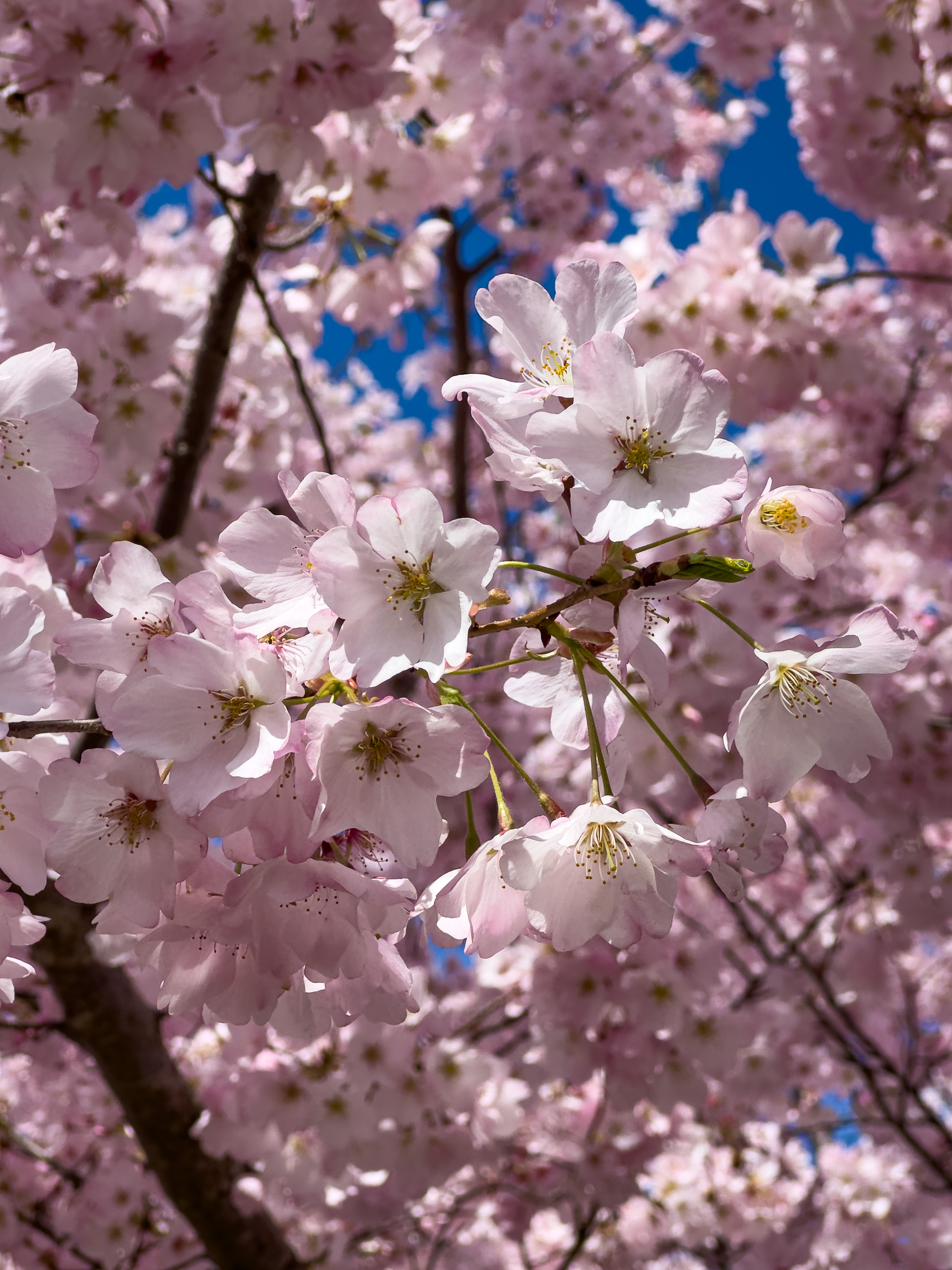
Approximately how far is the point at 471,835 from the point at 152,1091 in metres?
1.97

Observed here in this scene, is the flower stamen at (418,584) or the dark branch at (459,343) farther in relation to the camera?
the dark branch at (459,343)

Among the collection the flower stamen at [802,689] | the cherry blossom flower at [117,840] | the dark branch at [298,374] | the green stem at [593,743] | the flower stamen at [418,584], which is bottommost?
the cherry blossom flower at [117,840]

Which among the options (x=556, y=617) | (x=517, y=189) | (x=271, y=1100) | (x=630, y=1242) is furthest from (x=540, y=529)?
(x=556, y=617)

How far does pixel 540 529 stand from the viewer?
8.78 metres

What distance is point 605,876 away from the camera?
122cm

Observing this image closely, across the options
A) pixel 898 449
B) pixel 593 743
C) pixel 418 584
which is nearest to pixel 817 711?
pixel 593 743

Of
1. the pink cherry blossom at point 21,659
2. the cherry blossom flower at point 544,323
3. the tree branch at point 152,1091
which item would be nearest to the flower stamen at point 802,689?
the cherry blossom flower at point 544,323

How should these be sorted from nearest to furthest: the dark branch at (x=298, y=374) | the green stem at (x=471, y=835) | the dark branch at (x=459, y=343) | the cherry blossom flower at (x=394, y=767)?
the cherry blossom flower at (x=394, y=767)
the green stem at (x=471, y=835)
the dark branch at (x=298, y=374)
the dark branch at (x=459, y=343)

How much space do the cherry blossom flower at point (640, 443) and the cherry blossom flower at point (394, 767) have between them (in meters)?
0.27

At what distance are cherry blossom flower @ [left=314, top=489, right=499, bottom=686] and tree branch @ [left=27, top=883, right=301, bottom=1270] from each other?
76.4 inches

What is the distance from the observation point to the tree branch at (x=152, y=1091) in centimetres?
265

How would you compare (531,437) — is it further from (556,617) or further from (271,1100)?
(271,1100)

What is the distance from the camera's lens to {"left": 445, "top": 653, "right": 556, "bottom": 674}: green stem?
1100 millimetres

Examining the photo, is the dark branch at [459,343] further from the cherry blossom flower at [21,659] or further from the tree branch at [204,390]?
the cherry blossom flower at [21,659]
